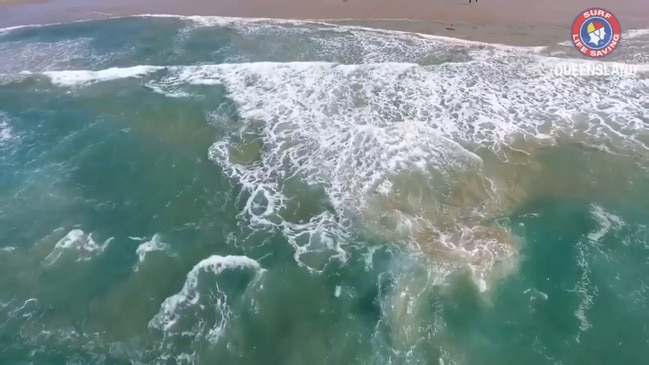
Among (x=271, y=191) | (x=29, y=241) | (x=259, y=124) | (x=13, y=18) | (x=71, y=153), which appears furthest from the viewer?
(x=13, y=18)

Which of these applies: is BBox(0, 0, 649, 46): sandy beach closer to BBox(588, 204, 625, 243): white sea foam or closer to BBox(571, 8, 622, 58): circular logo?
BBox(571, 8, 622, 58): circular logo

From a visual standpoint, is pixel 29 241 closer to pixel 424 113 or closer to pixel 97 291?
pixel 97 291

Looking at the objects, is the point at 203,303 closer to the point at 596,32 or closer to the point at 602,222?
the point at 602,222

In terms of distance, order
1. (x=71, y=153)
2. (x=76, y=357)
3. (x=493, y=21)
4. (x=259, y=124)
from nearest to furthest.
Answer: (x=76, y=357), (x=71, y=153), (x=259, y=124), (x=493, y=21)

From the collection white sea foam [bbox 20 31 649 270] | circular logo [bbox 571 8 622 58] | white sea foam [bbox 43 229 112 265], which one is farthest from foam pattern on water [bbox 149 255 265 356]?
circular logo [bbox 571 8 622 58]

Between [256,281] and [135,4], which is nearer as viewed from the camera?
[256,281]

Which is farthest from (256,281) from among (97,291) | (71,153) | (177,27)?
(177,27)

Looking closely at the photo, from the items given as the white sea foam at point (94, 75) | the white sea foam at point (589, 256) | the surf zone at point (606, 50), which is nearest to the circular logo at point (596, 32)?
the surf zone at point (606, 50)

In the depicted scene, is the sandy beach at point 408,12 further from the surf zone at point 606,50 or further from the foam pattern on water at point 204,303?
the foam pattern on water at point 204,303
